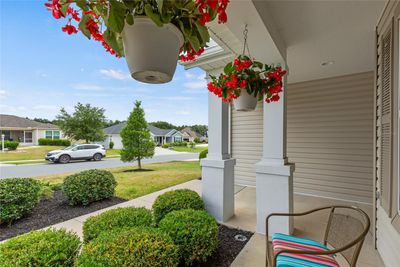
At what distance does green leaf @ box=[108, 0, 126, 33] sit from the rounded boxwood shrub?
5.77ft

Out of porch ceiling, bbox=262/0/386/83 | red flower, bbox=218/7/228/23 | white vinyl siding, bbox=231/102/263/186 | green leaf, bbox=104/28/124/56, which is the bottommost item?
white vinyl siding, bbox=231/102/263/186

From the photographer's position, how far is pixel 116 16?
0.65 metres

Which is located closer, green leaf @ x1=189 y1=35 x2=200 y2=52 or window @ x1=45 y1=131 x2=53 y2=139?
green leaf @ x1=189 y1=35 x2=200 y2=52

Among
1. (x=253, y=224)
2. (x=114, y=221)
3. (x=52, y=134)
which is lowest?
(x=253, y=224)

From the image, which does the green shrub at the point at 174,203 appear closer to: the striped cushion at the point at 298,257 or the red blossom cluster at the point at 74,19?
the striped cushion at the point at 298,257

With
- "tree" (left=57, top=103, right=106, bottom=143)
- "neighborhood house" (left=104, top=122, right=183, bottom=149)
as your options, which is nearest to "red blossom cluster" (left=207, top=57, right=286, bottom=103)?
"tree" (left=57, top=103, right=106, bottom=143)

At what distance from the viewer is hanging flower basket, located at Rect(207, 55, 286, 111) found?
1795mm

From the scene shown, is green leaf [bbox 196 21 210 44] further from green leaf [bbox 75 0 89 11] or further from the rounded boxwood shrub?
the rounded boxwood shrub

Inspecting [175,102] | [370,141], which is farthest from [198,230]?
[175,102]

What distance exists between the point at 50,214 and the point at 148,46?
3832mm

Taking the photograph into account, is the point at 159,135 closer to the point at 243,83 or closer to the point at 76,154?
the point at 76,154

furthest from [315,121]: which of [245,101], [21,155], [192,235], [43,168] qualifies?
[21,155]

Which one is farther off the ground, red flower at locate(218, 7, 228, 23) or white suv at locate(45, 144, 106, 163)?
red flower at locate(218, 7, 228, 23)

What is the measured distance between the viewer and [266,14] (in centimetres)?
186
